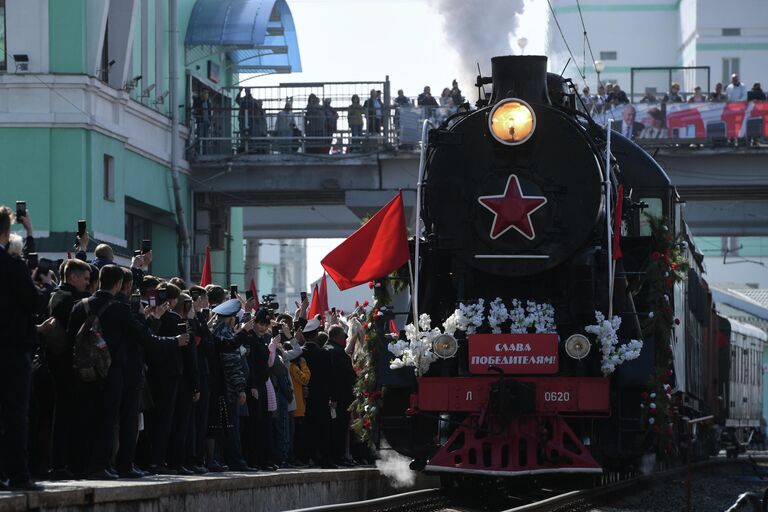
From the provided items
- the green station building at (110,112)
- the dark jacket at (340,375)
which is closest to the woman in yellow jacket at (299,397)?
the dark jacket at (340,375)

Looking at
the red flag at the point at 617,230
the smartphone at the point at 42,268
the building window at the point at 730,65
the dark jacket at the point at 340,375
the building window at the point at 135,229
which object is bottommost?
the dark jacket at the point at 340,375

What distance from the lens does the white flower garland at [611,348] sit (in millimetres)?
13062

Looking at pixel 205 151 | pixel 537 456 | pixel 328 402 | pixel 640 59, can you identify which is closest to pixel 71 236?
pixel 205 151

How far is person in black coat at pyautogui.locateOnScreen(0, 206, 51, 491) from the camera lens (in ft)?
31.9

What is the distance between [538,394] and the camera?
42.6 feet

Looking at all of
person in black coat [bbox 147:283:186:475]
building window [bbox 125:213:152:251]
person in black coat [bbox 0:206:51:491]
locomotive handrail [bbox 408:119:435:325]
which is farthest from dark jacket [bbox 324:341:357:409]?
building window [bbox 125:213:152:251]

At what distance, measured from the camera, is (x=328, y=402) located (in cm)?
1694

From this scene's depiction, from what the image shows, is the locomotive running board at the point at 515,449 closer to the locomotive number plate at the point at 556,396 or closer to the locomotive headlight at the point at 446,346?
the locomotive number plate at the point at 556,396

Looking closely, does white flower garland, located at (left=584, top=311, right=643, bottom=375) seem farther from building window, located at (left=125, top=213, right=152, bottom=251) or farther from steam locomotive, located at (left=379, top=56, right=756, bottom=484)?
building window, located at (left=125, top=213, right=152, bottom=251)

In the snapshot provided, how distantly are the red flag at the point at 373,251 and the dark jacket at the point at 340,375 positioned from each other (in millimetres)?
2943

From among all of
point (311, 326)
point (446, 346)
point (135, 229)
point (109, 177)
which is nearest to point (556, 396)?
point (446, 346)

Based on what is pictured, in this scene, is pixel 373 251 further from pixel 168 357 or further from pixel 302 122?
pixel 302 122

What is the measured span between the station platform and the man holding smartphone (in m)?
0.28

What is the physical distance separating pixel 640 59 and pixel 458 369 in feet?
207
